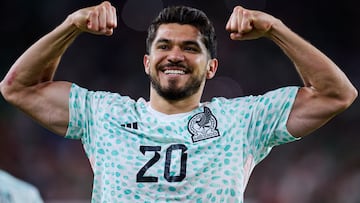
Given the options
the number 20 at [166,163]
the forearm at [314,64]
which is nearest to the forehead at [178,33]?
the forearm at [314,64]

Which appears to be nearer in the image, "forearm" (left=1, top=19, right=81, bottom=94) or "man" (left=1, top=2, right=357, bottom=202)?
"man" (left=1, top=2, right=357, bottom=202)

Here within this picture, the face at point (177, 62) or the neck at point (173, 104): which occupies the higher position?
the face at point (177, 62)

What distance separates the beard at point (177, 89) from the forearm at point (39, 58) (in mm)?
408

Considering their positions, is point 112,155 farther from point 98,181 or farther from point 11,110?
point 11,110

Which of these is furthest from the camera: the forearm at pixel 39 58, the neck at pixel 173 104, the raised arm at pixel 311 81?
the neck at pixel 173 104

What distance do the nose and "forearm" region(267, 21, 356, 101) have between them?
0.39m

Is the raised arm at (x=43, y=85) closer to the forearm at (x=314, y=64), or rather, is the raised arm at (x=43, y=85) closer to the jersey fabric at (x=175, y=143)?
the jersey fabric at (x=175, y=143)

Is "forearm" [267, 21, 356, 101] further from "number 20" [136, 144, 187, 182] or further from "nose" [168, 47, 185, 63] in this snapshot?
"number 20" [136, 144, 187, 182]

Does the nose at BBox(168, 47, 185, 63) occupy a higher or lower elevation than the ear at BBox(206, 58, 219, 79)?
higher

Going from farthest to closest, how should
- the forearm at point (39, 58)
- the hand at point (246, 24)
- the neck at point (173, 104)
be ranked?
1. the neck at point (173, 104)
2. the forearm at point (39, 58)
3. the hand at point (246, 24)

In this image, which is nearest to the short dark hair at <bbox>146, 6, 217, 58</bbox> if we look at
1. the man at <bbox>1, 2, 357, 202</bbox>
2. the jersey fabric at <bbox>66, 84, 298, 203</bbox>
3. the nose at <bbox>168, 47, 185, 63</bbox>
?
the man at <bbox>1, 2, 357, 202</bbox>

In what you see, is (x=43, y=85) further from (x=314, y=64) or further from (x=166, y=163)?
(x=314, y=64)

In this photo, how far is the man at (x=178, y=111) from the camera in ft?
9.37

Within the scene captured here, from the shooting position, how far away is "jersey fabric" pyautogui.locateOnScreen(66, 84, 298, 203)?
2.86m
